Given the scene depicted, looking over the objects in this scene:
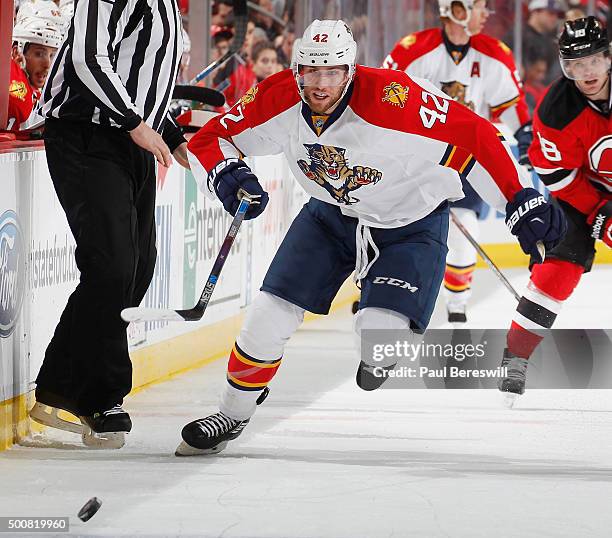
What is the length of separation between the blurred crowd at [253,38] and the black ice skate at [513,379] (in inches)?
70.7

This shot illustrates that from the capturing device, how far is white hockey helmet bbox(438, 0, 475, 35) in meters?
6.72

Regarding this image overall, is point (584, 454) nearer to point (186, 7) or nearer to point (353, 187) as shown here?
point (353, 187)

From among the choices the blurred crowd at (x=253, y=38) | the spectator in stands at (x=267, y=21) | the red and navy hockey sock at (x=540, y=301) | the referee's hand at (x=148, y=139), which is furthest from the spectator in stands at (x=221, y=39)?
the referee's hand at (x=148, y=139)

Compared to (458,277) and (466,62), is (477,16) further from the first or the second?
(458,277)

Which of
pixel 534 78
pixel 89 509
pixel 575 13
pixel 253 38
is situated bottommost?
pixel 89 509

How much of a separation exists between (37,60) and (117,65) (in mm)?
1468

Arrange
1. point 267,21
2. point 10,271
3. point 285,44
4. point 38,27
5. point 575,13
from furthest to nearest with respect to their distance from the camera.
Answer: point 575,13
point 285,44
point 267,21
point 38,27
point 10,271

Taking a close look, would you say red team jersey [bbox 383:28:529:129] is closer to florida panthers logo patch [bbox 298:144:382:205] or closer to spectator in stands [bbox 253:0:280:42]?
spectator in stands [bbox 253:0:280:42]

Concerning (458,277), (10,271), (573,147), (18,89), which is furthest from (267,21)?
(10,271)

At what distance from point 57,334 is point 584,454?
1.45m

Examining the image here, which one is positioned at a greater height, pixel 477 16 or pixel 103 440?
pixel 477 16

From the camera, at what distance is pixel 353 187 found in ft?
12.0

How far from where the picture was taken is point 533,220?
3447 millimetres

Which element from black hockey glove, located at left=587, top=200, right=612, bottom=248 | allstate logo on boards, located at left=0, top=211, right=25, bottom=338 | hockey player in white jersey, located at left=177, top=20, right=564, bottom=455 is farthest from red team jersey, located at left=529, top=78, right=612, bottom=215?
allstate logo on boards, located at left=0, top=211, right=25, bottom=338
